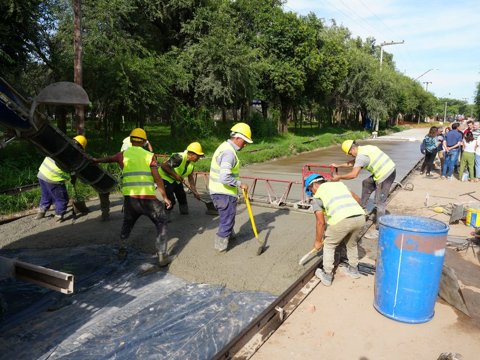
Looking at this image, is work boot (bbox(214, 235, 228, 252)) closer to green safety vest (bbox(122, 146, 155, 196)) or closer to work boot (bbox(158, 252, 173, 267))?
work boot (bbox(158, 252, 173, 267))

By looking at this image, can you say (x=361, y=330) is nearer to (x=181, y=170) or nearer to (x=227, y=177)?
(x=227, y=177)

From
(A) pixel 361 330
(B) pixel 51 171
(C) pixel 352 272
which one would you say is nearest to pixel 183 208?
(B) pixel 51 171

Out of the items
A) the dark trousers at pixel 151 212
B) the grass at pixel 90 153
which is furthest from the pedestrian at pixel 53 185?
the dark trousers at pixel 151 212

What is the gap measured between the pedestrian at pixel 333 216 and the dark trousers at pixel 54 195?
13.4 feet

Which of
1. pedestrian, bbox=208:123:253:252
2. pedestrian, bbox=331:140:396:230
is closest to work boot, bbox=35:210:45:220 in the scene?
pedestrian, bbox=208:123:253:252

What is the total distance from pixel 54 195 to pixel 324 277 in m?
4.42

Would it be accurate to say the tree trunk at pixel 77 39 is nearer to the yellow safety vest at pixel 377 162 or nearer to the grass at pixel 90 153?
the grass at pixel 90 153

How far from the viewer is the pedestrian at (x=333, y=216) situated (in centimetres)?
396

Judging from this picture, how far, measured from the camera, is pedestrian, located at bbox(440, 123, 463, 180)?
34.0 feet

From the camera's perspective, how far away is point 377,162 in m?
5.77

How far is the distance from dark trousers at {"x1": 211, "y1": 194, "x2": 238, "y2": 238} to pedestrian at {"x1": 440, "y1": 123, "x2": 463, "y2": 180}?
8354 mm

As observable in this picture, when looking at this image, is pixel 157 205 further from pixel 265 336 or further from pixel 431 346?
pixel 431 346

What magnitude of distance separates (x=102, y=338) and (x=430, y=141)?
33.7ft

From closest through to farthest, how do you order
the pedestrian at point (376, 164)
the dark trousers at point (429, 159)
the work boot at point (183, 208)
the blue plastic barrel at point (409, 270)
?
the blue plastic barrel at point (409, 270) < the pedestrian at point (376, 164) < the work boot at point (183, 208) < the dark trousers at point (429, 159)
